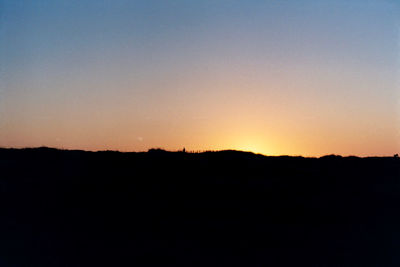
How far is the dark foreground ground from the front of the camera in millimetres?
12328

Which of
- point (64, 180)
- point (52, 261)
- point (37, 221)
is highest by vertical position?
point (64, 180)

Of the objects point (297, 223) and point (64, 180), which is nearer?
point (297, 223)

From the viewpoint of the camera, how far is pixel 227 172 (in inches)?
657

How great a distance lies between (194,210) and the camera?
47.5 feet

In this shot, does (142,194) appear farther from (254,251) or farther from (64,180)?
(254,251)

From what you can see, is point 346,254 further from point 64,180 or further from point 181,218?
point 64,180

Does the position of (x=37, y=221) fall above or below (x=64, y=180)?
below

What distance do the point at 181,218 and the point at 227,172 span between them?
330 cm

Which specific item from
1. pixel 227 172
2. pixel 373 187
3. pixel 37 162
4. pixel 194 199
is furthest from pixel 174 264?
pixel 373 187

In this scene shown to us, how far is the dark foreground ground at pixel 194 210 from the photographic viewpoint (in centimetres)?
1233

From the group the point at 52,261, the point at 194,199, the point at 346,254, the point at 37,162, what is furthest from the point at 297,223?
the point at 37,162

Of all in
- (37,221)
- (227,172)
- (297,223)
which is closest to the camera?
(37,221)

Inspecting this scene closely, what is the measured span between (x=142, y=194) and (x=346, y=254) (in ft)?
21.5

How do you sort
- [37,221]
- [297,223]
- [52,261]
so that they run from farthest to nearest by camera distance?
[297,223]
[37,221]
[52,261]
